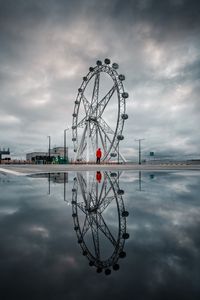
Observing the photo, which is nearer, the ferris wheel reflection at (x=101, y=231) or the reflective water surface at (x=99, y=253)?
the reflective water surface at (x=99, y=253)

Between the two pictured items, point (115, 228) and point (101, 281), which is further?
point (115, 228)

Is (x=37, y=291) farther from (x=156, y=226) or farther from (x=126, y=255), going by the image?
(x=156, y=226)

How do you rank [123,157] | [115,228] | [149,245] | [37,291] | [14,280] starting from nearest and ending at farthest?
[37,291], [14,280], [149,245], [115,228], [123,157]

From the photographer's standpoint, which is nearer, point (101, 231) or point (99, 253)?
point (99, 253)

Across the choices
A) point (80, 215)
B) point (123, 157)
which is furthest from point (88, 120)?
point (80, 215)

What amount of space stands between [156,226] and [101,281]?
81.4 inches

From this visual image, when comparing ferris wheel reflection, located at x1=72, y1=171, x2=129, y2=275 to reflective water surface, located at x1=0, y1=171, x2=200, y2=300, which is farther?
ferris wheel reflection, located at x1=72, y1=171, x2=129, y2=275

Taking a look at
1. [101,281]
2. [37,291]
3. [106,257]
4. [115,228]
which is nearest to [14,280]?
[37,291]

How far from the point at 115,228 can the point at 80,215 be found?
1.14 metres

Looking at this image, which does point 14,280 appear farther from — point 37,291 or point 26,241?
point 26,241

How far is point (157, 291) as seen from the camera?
6.27 ft

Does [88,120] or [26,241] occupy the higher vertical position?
[88,120]

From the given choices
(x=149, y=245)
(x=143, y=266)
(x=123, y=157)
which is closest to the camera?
(x=143, y=266)

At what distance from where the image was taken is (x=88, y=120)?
48.2m
